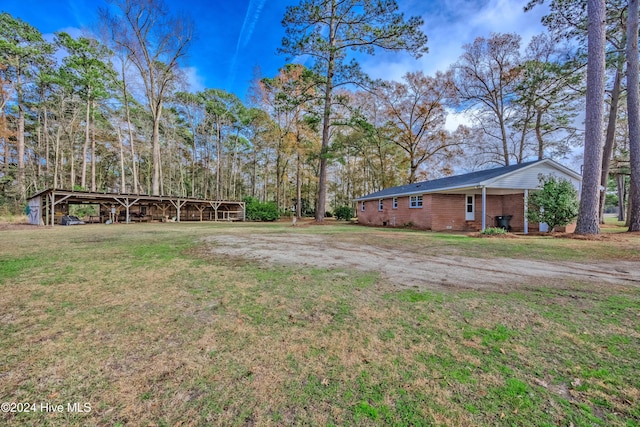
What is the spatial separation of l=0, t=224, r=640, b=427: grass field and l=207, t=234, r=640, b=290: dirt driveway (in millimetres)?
409

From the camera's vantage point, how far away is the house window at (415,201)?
14.9 meters

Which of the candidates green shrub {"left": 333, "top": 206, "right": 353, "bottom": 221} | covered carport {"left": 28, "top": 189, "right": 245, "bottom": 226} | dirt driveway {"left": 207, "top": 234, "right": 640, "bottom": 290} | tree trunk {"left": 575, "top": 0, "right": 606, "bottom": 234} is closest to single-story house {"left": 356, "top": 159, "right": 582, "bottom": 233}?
tree trunk {"left": 575, "top": 0, "right": 606, "bottom": 234}

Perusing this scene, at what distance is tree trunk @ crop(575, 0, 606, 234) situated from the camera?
28.9 feet

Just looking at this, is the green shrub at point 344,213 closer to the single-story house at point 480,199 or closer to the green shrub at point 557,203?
the single-story house at point 480,199

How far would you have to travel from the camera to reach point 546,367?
5.98ft

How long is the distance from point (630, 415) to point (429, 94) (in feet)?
84.8

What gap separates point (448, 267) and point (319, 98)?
14949 millimetres

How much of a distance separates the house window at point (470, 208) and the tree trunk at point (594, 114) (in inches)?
215

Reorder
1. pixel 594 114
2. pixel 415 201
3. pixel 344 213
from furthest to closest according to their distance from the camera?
pixel 344 213 → pixel 415 201 → pixel 594 114

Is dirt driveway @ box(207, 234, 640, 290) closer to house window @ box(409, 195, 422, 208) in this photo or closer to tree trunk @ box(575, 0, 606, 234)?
tree trunk @ box(575, 0, 606, 234)

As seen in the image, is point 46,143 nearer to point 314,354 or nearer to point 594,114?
point 314,354

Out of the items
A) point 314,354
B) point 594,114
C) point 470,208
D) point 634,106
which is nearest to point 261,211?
point 470,208

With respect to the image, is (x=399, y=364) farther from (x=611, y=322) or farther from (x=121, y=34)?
(x=121, y=34)

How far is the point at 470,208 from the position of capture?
14609 millimetres
